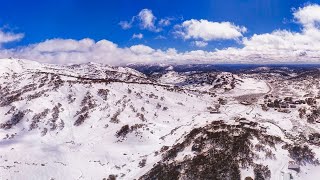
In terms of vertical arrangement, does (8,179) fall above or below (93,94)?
below

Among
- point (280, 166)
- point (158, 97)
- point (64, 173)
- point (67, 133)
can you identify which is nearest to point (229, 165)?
point (280, 166)

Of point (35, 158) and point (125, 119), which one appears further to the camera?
point (125, 119)

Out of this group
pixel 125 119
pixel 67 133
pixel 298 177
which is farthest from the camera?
pixel 125 119

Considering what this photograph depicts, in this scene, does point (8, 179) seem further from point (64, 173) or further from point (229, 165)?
point (229, 165)

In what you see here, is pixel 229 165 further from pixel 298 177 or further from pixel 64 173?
pixel 64 173

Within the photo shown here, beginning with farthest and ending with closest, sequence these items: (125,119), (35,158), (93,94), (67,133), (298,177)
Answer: (93,94)
(125,119)
(67,133)
(35,158)
(298,177)

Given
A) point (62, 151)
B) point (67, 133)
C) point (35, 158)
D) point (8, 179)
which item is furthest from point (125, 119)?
point (8, 179)
